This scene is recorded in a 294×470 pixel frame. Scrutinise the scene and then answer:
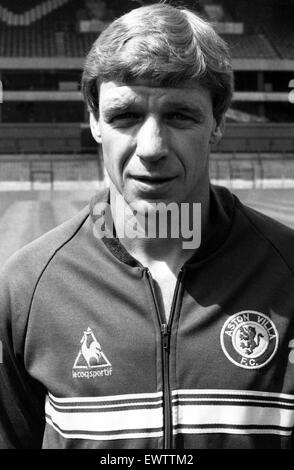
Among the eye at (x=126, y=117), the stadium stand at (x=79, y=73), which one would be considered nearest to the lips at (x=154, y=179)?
the eye at (x=126, y=117)

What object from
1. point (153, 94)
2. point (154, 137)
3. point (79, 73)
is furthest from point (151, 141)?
point (79, 73)

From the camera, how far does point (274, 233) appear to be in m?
2.04

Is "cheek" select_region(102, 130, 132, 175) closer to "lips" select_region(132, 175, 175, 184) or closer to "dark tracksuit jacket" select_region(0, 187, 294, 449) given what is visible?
"lips" select_region(132, 175, 175, 184)

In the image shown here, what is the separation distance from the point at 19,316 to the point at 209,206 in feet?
2.08

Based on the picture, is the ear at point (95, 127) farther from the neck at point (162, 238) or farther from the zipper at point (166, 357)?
the zipper at point (166, 357)

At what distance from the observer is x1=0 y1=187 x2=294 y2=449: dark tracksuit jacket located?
6.03 feet

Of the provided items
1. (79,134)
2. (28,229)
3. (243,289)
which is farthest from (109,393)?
(79,134)

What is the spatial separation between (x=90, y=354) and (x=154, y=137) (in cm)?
60

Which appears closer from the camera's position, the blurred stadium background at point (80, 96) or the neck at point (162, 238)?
the neck at point (162, 238)

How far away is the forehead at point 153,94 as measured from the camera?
1.77m

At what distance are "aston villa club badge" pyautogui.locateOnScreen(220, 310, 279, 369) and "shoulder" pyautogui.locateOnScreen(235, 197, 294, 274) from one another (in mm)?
177

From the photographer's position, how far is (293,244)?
2029 millimetres

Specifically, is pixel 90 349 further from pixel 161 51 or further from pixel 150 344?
pixel 161 51

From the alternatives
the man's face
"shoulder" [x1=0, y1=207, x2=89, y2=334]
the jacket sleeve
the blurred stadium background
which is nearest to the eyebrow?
the man's face
